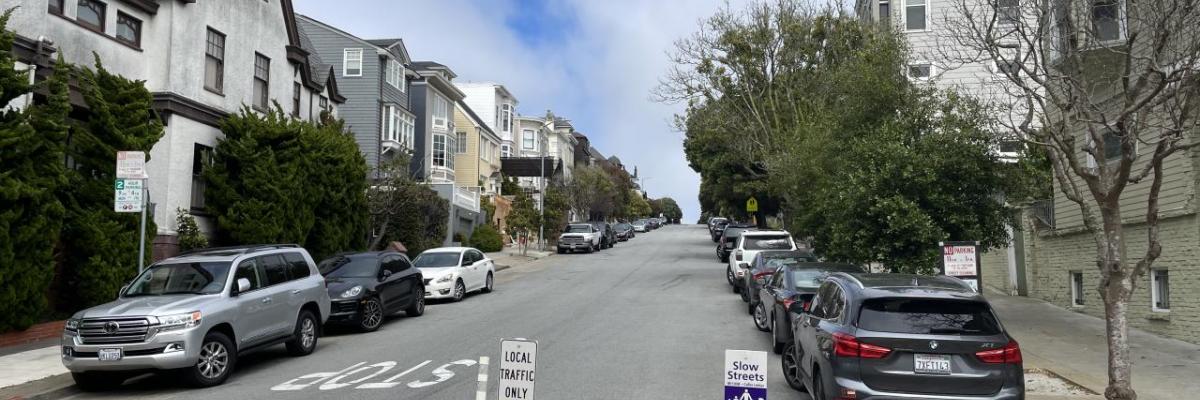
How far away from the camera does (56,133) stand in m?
12.9

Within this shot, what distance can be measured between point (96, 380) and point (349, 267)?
6522mm

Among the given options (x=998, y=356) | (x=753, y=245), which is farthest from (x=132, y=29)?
(x=998, y=356)

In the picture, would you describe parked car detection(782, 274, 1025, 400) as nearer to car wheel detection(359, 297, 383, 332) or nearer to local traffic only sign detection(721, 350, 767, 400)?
local traffic only sign detection(721, 350, 767, 400)

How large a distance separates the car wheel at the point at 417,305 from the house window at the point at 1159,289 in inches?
538

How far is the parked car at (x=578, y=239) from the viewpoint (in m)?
43.3

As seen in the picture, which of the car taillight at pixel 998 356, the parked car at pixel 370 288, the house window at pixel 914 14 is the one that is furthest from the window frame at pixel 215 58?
the house window at pixel 914 14

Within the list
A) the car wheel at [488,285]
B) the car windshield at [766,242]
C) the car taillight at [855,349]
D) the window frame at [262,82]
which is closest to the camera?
the car taillight at [855,349]

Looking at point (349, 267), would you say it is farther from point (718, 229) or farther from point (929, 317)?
point (718, 229)

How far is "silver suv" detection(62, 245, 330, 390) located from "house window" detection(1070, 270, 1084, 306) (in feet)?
49.3

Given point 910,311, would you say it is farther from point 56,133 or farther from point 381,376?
point 56,133

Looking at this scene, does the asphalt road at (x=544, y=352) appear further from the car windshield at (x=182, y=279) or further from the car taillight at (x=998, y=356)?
the car taillight at (x=998, y=356)

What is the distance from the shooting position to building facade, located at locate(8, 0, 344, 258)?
15602 millimetres

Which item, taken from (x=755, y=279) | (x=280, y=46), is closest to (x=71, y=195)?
(x=280, y=46)

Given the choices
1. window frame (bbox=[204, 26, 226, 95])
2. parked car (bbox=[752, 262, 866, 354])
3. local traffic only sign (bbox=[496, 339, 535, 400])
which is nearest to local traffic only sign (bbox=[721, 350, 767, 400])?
local traffic only sign (bbox=[496, 339, 535, 400])
